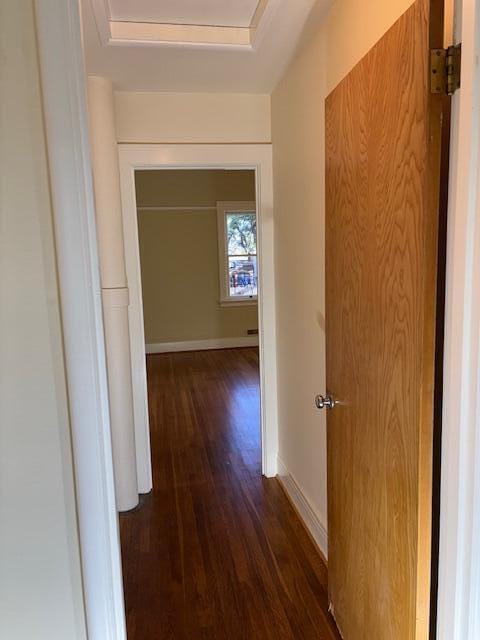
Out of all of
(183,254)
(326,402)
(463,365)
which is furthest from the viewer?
(183,254)

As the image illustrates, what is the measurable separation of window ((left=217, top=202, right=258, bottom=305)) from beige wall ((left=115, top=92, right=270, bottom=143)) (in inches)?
157

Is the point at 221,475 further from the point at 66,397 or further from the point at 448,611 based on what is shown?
the point at 66,397

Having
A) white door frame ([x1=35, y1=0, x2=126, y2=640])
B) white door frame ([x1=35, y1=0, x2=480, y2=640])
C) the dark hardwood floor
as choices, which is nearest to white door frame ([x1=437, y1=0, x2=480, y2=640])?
white door frame ([x1=35, y1=0, x2=480, y2=640])

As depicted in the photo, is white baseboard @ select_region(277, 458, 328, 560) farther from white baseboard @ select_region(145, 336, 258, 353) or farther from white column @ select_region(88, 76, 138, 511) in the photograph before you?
white baseboard @ select_region(145, 336, 258, 353)

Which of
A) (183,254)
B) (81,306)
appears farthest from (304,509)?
(183,254)

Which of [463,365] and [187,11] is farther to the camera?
[187,11]

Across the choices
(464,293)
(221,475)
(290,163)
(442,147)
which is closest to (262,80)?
(290,163)

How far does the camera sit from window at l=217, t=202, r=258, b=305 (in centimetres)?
670

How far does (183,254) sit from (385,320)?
18.6 ft

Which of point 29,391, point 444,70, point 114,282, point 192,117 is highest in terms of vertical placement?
point 192,117

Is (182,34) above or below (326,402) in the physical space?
above

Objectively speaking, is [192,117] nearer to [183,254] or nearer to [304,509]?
[304,509]

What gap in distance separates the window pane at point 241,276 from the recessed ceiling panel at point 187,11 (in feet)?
16.1

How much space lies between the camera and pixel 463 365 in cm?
97
